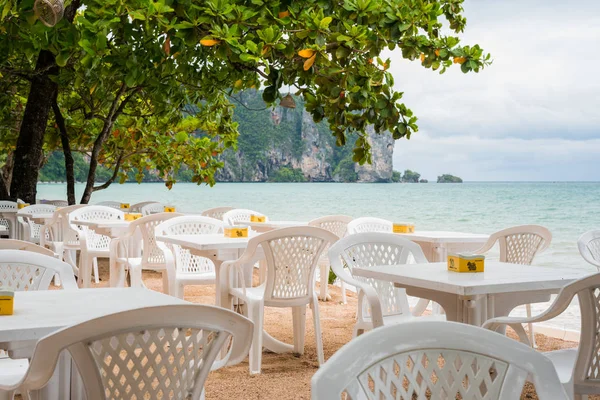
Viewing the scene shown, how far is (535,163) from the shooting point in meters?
53.8

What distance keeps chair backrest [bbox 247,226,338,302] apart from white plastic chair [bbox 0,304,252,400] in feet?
8.30

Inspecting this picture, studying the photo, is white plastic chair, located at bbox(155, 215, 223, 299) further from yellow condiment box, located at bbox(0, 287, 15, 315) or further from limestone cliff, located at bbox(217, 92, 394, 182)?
limestone cliff, located at bbox(217, 92, 394, 182)

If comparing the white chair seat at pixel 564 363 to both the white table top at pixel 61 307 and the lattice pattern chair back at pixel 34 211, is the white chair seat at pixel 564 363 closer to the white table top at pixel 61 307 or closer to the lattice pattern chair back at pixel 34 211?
the white table top at pixel 61 307

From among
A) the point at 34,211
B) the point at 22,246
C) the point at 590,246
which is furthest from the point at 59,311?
the point at 34,211

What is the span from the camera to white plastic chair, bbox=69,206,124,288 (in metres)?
7.04

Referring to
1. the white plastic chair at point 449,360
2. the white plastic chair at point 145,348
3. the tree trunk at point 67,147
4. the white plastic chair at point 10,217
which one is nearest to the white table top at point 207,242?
the white plastic chair at point 145,348

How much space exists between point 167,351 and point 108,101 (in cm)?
784

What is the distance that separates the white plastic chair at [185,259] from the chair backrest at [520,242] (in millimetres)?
2043

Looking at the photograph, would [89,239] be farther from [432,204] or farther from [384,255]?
[432,204]

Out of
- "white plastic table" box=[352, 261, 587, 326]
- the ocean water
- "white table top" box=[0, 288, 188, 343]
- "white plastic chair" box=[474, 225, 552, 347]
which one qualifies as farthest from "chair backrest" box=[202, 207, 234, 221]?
the ocean water

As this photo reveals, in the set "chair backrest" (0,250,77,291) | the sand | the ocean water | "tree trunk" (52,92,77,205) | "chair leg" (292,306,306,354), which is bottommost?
the ocean water

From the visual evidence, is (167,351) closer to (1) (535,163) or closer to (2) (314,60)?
(2) (314,60)

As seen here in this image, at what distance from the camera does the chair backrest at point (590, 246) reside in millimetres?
4602

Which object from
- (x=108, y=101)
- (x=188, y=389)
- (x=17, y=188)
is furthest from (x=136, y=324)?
(x=17, y=188)
